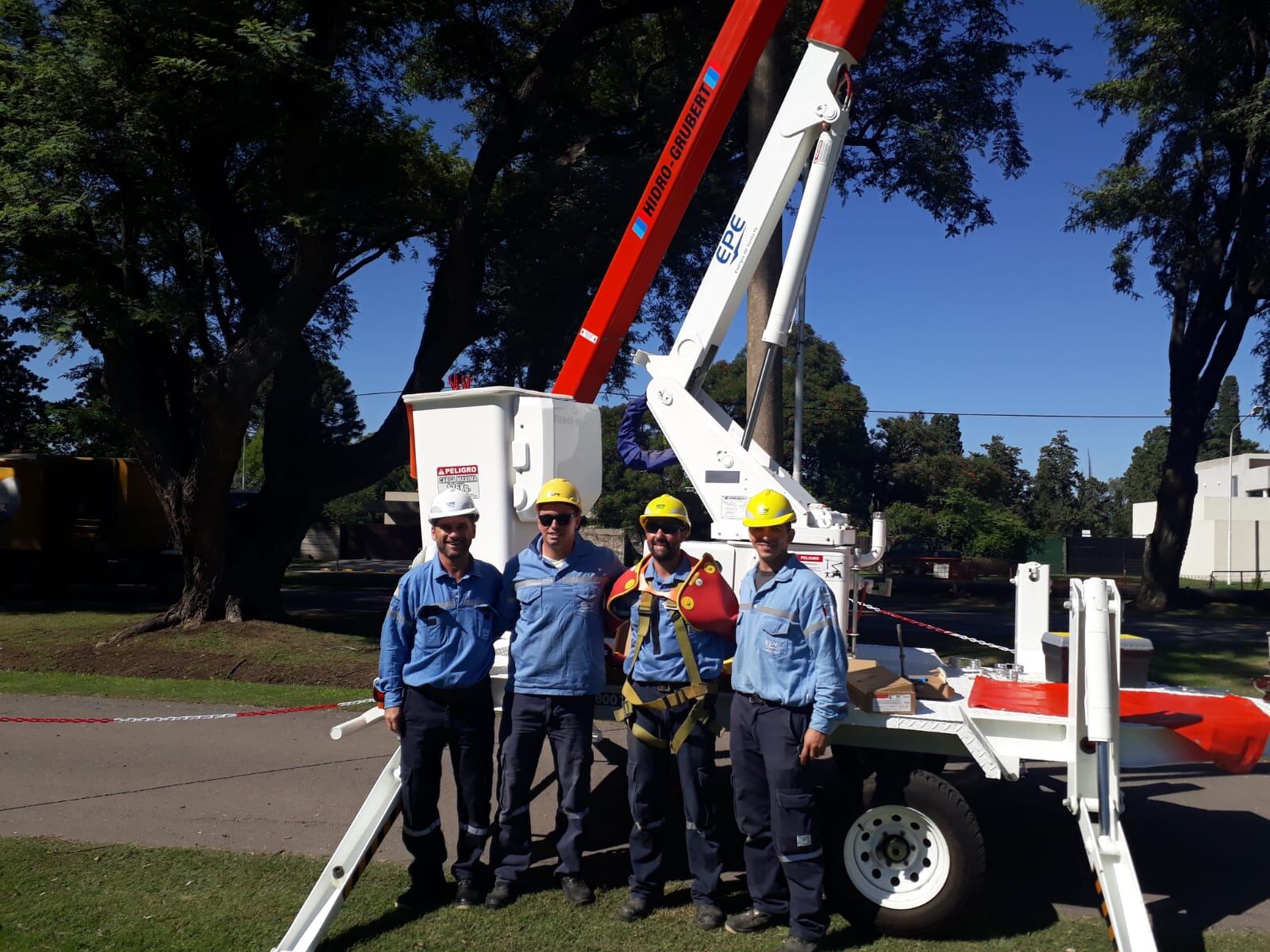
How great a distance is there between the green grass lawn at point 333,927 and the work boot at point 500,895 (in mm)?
55

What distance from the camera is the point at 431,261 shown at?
19234 millimetres

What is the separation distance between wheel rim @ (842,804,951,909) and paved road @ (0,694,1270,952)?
1.89 ft

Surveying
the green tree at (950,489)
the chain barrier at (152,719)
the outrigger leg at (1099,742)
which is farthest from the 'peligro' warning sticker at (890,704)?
the green tree at (950,489)

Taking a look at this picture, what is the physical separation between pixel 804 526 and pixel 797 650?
1.66m

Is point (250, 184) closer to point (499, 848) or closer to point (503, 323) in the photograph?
point (503, 323)

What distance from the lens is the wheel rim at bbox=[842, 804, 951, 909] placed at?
4.83m

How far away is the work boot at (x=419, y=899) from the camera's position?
5.10 metres

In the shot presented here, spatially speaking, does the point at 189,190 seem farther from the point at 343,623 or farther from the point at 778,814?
the point at 778,814

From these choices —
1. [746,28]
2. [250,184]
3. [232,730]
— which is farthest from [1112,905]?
[250,184]

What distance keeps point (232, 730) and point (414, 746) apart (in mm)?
4737

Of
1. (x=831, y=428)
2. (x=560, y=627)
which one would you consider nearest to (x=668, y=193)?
(x=560, y=627)

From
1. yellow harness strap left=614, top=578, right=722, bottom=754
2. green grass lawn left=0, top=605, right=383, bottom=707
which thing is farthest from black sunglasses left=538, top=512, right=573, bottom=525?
green grass lawn left=0, top=605, right=383, bottom=707

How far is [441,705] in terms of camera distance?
16.9ft

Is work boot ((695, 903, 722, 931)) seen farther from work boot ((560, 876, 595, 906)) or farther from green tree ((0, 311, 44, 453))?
green tree ((0, 311, 44, 453))
